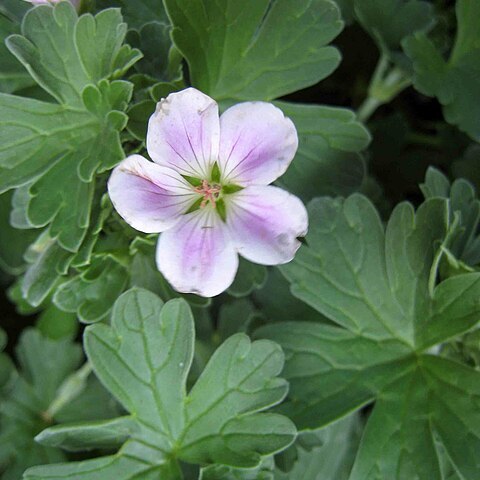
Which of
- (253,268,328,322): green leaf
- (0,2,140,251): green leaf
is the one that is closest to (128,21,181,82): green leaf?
(0,2,140,251): green leaf

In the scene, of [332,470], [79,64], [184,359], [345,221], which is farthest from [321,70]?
[332,470]

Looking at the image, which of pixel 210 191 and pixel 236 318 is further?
pixel 236 318

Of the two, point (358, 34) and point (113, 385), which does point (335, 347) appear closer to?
point (113, 385)

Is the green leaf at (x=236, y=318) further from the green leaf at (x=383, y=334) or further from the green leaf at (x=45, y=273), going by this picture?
the green leaf at (x=45, y=273)

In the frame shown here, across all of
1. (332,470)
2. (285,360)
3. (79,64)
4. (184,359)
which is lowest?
(332,470)

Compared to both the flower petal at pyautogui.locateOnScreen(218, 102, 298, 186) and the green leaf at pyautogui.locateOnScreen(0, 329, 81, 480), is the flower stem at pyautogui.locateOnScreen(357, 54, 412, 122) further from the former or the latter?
the green leaf at pyautogui.locateOnScreen(0, 329, 81, 480)

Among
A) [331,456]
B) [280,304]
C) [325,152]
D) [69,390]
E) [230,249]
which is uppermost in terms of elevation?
[230,249]

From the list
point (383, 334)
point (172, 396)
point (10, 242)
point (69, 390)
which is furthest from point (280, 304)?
point (10, 242)

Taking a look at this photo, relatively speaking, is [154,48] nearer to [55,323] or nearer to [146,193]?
[146,193]
